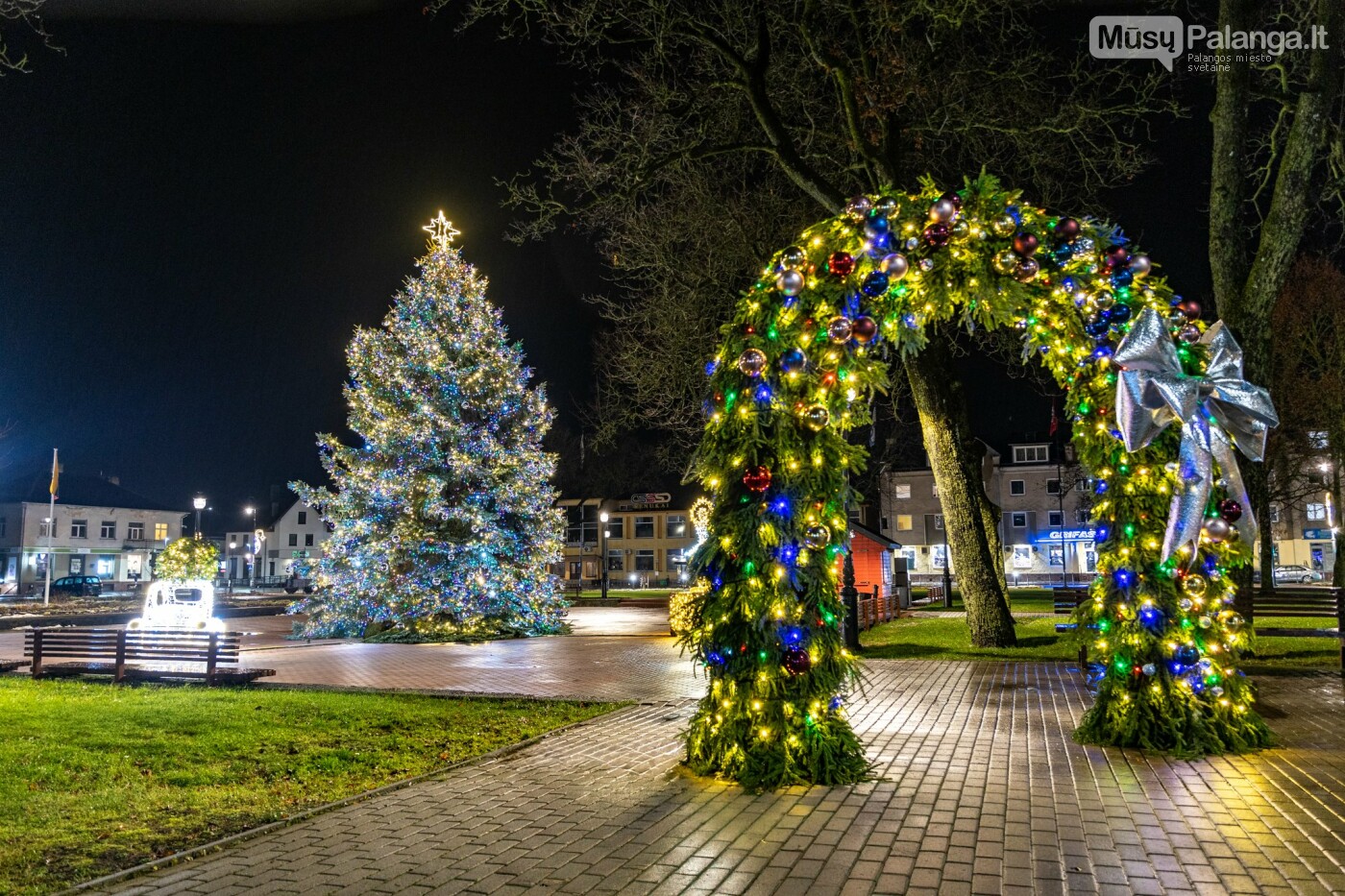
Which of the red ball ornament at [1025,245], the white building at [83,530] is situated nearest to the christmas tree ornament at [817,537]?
the red ball ornament at [1025,245]

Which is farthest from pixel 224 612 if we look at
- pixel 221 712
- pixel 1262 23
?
pixel 1262 23

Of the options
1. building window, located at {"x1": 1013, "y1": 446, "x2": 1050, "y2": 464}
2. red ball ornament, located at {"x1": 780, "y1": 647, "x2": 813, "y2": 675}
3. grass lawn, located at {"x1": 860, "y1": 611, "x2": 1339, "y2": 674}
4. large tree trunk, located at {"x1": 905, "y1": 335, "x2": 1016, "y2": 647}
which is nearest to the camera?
red ball ornament, located at {"x1": 780, "y1": 647, "x2": 813, "y2": 675}

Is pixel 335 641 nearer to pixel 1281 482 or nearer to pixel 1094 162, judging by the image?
pixel 1094 162

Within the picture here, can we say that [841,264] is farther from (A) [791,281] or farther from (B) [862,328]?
(B) [862,328]

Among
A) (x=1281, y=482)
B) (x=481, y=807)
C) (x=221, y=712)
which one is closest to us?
(x=481, y=807)

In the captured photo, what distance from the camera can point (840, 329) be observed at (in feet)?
22.7

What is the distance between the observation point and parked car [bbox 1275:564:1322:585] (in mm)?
47438

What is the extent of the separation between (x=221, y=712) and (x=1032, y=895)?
30.4 ft

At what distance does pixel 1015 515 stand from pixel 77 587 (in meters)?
56.3

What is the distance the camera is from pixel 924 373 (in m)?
16.4

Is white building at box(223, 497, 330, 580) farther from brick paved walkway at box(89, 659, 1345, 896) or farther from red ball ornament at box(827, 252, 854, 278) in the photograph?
red ball ornament at box(827, 252, 854, 278)

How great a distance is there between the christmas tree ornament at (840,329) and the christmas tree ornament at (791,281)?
1.22 feet

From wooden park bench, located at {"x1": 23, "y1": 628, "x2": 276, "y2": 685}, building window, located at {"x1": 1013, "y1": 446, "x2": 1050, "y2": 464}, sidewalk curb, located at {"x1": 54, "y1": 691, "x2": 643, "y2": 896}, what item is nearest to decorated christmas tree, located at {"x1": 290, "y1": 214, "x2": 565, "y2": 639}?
wooden park bench, located at {"x1": 23, "y1": 628, "x2": 276, "y2": 685}

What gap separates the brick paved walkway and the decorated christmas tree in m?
14.3
